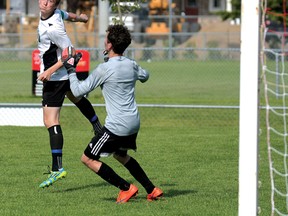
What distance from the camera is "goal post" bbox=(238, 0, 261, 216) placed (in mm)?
6816

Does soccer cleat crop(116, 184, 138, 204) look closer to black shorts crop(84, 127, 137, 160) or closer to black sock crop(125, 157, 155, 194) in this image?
black sock crop(125, 157, 155, 194)

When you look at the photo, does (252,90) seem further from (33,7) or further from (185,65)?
(33,7)

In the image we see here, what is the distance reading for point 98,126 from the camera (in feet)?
34.4

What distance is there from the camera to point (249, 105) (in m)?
6.87

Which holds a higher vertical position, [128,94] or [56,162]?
[128,94]

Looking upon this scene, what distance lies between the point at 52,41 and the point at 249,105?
375 cm

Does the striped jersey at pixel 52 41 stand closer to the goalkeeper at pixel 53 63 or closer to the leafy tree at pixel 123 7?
the goalkeeper at pixel 53 63

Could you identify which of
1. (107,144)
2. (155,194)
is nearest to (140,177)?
(155,194)

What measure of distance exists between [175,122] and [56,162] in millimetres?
8393

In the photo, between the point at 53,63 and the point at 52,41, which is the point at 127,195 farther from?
the point at 52,41

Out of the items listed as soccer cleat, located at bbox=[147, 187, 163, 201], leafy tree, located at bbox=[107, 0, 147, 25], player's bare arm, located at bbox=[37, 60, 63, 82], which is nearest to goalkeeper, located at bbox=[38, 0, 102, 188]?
player's bare arm, located at bbox=[37, 60, 63, 82]

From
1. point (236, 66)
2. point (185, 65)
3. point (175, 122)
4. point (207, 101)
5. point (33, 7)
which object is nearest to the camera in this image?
point (175, 122)

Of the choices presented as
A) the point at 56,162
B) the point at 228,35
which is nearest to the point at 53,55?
the point at 56,162

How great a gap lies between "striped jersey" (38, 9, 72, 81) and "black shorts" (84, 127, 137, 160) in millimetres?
1567
